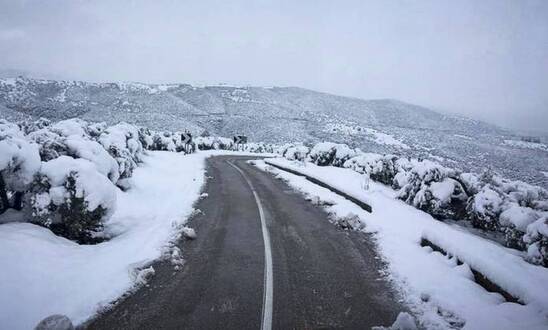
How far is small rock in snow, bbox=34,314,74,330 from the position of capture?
4.07m

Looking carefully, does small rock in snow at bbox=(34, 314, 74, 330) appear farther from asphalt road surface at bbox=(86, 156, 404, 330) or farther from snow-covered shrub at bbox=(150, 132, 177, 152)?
snow-covered shrub at bbox=(150, 132, 177, 152)

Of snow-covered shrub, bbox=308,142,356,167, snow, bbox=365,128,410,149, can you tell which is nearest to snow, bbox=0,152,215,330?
snow-covered shrub, bbox=308,142,356,167

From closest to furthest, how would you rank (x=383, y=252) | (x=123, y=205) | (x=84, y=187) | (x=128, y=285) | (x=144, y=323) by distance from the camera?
(x=144, y=323) < (x=128, y=285) < (x=84, y=187) < (x=383, y=252) < (x=123, y=205)

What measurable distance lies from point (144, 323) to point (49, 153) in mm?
6769

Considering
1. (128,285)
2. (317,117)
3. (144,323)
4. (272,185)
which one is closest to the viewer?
(144,323)

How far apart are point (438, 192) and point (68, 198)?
1032 centimetres

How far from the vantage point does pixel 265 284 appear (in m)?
5.88

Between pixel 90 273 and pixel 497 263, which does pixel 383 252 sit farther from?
pixel 90 273

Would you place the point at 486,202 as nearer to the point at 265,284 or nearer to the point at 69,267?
the point at 265,284

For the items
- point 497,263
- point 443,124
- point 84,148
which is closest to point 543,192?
point 497,263

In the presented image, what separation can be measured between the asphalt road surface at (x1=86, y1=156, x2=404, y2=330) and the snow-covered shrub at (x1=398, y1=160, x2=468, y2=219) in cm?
373

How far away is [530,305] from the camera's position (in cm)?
493

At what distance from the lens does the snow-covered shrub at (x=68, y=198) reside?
7.02 m

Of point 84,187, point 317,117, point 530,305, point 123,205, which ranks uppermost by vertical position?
point 317,117
